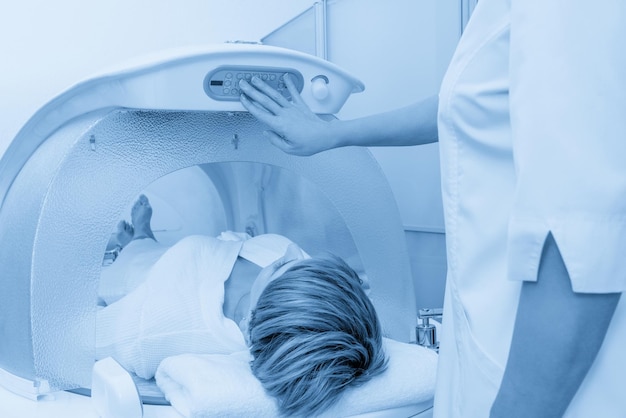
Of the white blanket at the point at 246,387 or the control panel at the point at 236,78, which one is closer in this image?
the white blanket at the point at 246,387

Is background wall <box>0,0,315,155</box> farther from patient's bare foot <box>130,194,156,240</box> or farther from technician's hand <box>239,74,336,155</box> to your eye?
technician's hand <box>239,74,336,155</box>

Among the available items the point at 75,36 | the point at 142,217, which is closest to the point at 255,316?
the point at 142,217

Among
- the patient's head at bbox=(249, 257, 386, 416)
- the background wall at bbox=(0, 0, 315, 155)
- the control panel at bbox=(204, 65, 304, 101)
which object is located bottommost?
the patient's head at bbox=(249, 257, 386, 416)

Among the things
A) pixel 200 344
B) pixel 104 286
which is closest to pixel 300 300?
pixel 200 344

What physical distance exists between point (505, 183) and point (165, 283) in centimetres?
79

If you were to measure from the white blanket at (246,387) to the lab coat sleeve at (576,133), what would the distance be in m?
0.52

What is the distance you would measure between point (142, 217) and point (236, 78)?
79cm

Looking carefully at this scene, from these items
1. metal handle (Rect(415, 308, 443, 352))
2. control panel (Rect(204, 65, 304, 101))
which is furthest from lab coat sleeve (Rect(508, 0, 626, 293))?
metal handle (Rect(415, 308, 443, 352))

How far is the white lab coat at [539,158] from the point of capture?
450 mm

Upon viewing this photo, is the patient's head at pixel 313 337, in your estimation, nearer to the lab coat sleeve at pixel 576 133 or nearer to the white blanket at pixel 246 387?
the white blanket at pixel 246 387

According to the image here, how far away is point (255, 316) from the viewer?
1.01 meters

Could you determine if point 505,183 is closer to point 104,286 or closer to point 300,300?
point 300,300

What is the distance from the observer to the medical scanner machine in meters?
1.00

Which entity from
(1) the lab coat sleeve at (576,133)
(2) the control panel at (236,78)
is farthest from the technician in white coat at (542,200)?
(2) the control panel at (236,78)
